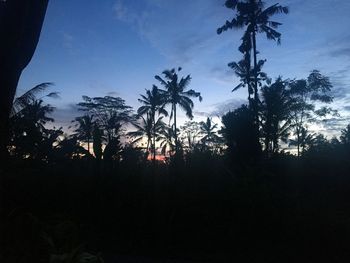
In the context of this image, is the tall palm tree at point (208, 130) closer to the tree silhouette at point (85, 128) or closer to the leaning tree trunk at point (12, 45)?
the tree silhouette at point (85, 128)

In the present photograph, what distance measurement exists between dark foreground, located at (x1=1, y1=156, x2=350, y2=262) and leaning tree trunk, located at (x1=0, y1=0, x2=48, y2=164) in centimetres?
639

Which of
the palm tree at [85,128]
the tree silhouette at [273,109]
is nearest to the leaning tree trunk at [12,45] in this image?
the tree silhouette at [273,109]

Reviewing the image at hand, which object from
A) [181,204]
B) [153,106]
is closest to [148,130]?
[153,106]

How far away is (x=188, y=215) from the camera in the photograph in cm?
1135

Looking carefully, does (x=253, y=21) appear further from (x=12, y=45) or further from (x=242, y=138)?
(x=12, y=45)

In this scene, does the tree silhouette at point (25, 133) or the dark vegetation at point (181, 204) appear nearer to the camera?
the tree silhouette at point (25, 133)

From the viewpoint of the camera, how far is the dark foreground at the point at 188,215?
1023cm

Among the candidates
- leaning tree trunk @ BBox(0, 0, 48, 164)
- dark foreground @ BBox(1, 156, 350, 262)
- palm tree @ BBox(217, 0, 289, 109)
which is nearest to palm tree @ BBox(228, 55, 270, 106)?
palm tree @ BBox(217, 0, 289, 109)

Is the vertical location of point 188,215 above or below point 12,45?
below

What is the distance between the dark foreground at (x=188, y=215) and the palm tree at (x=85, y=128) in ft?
102

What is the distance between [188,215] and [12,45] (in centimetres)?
941

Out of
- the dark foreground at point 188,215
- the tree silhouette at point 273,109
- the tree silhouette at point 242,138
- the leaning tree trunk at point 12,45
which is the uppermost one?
the tree silhouette at point 273,109

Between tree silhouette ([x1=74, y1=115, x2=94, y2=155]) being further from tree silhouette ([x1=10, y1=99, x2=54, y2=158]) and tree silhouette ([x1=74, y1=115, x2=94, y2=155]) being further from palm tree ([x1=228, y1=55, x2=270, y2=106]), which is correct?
tree silhouette ([x1=10, y1=99, x2=54, y2=158])

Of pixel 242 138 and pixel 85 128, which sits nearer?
pixel 242 138
